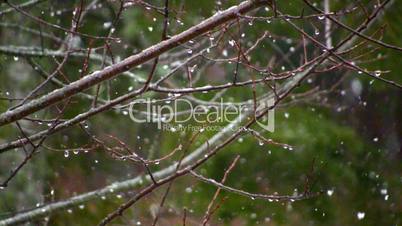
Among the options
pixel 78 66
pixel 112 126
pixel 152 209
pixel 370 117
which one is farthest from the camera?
pixel 370 117

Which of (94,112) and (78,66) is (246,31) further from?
(94,112)

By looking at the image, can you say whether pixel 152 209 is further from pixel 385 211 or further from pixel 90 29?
pixel 385 211

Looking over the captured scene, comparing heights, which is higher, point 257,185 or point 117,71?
point 257,185

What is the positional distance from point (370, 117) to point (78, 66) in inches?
207

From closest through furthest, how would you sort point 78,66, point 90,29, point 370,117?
point 78,66 < point 90,29 < point 370,117

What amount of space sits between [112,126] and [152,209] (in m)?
3.36

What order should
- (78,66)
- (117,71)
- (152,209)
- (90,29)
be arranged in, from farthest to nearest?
(90,29) → (78,66) → (152,209) → (117,71)

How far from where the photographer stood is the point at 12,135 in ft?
28.3

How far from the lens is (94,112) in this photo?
3.72 meters

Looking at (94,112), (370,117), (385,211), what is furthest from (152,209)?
(370,117)

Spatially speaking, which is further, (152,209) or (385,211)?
(385,211)

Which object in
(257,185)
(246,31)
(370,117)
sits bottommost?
(257,185)

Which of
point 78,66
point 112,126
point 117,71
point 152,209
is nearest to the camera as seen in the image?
point 117,71

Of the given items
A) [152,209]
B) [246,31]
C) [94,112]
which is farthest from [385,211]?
[94,112]
